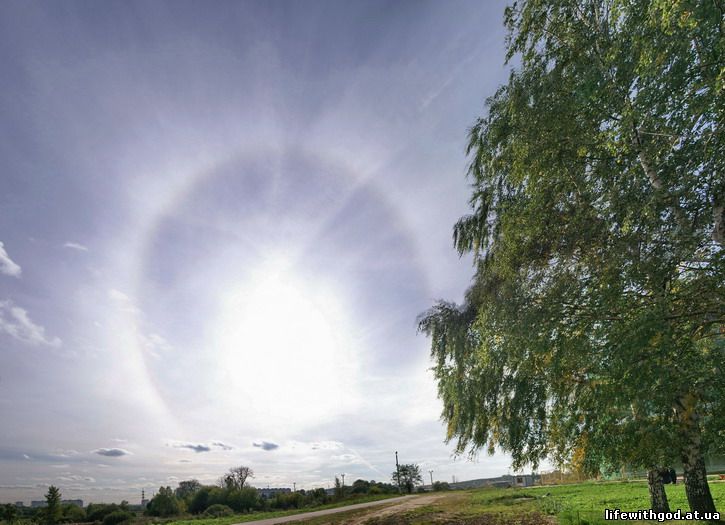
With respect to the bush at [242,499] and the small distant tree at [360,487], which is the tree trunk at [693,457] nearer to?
the bush at [242,499]

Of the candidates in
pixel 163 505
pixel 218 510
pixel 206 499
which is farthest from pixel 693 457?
pixel 206 499

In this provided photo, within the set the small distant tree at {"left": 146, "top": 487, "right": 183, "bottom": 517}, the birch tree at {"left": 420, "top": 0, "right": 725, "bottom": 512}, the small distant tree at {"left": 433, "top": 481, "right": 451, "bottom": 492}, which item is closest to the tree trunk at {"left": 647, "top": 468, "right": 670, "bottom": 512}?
the birch tree at {"left": 420, "top": 0, "right": 725, "bottom": 512}

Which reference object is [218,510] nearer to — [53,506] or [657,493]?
[53,506]

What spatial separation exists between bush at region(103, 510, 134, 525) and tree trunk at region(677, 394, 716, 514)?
76.3 ft

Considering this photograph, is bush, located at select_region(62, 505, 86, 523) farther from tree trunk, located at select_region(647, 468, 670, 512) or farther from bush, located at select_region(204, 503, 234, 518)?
tree trunk, located at select_region(647, 468, 670, 512)

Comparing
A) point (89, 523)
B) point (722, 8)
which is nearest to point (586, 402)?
point (722, 8)

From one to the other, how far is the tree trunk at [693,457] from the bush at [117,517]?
76.3 ft

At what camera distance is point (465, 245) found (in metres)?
13.9

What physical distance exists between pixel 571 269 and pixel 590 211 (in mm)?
1517

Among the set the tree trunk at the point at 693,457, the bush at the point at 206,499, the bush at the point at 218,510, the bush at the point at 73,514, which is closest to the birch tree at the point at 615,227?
the tree trunk at the point at 693,457

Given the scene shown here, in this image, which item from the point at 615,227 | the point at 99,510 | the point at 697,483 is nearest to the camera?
the point at 615,227

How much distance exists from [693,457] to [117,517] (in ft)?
78.0

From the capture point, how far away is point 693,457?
860 cm

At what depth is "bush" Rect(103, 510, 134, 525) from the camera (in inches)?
771
